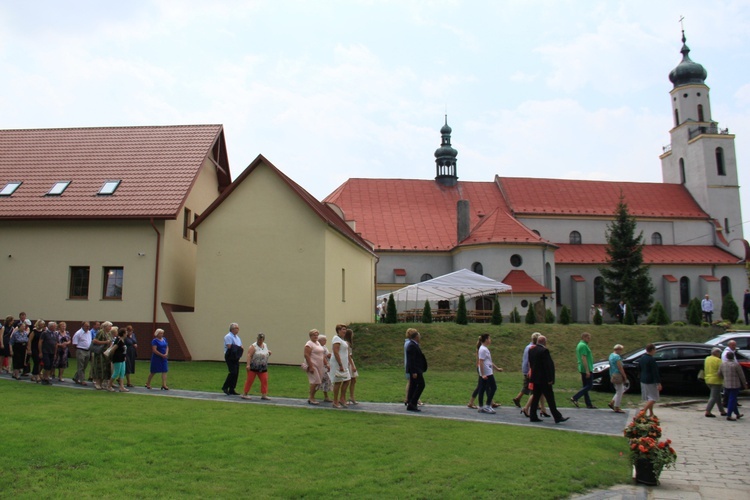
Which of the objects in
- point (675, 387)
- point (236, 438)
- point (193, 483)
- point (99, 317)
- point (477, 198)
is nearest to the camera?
point (193, 483)

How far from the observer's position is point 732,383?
14.3 metres

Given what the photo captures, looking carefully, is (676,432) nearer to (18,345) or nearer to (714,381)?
(714,381)

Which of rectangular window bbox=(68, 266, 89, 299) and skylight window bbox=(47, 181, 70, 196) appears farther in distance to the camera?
skylight window bbox=(47, 181, 70, 196)

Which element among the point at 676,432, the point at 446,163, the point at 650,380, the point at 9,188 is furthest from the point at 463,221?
the point at 676,432

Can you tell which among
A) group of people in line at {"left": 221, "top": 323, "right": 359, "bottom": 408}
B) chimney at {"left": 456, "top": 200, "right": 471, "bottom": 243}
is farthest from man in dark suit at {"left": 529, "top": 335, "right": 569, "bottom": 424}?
chimney at {"left": 456, "top": 200, "right": 471, "bottom": 243}

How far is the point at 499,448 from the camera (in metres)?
9.41

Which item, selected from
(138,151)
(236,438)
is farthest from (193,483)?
(138,151)

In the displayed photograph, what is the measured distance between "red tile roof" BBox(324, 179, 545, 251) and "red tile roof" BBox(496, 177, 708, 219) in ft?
6.16

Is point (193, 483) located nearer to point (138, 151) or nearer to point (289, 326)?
point (289, 326)

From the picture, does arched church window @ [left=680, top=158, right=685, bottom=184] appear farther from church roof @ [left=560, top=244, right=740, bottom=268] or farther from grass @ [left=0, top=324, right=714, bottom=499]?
grass @ [left=0, top=324, right=714, bottom=499]

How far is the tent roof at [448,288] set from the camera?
30.9 metres

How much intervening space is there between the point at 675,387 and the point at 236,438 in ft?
49.2

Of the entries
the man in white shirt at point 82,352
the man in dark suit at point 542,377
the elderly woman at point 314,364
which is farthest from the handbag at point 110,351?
the man in dark suit at point 542,377

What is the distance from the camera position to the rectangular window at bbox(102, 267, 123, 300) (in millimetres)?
23641
